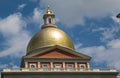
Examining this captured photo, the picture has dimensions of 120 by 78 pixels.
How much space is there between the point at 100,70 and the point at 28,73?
613 inches

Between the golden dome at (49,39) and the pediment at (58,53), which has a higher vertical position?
the golden dome at (49,39)

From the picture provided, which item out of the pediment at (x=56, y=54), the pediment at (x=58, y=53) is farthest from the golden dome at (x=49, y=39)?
the pediment at (x=56, y=54)

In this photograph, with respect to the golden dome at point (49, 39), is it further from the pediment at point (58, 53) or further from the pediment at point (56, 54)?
the pediment at point (56, 54)

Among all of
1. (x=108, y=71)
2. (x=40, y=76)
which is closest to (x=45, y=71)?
(x=40, y=76)

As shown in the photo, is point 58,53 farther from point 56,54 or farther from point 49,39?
point 49,39

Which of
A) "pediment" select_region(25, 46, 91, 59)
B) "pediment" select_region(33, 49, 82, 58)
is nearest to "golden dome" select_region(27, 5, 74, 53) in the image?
"pediment" select_region(25, 46, 91, 59)

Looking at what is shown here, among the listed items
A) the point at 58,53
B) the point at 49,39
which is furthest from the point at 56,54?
the point at 49,39

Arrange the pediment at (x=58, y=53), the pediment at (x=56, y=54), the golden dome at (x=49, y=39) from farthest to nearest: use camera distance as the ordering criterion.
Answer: the golden dome at (x=49, y=39), the pediment at (x=56, y=54), the pediment at (x=58, y=53)

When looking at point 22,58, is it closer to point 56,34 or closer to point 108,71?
point 56,34

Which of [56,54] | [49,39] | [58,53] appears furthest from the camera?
[49,39]

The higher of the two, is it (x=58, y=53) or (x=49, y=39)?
(x=49, y=39)

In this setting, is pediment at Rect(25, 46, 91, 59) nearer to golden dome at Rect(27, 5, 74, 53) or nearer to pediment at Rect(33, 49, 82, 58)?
pediment at Rect(33, 49, 82, 58)

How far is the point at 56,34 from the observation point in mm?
100875

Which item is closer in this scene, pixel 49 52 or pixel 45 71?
pixel 45 71
